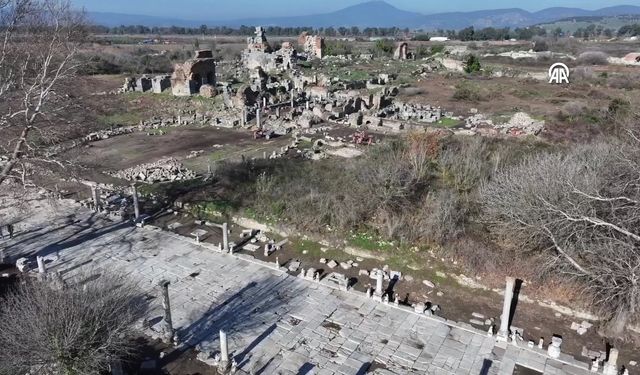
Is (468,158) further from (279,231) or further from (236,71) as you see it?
(236,71)

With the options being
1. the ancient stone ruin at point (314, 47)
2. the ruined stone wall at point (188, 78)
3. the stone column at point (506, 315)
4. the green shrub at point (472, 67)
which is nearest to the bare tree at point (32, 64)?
the stone column at point (506, 315)

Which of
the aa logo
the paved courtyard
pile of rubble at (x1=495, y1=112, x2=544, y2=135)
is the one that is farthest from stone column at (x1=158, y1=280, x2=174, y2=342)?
the aa logo

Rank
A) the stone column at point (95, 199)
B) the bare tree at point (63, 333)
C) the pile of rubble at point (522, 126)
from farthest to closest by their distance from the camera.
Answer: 1. the pile of rubble at point (522, 126)
2. the stone column at point (95, 199)
3. the bare tree at point (63, 333)

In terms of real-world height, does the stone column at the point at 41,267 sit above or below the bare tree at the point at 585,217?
below

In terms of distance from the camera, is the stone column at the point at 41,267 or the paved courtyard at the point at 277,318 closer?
the paved courtyard at the point at 277,318

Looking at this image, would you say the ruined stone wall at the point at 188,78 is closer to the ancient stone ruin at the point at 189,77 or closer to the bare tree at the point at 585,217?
the ancient stone ruin at the point at 189,77

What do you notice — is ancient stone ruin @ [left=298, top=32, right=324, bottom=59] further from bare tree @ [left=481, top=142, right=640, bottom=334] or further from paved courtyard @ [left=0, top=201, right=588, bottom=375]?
bare tree @ [left=481, top=142, right=640, bottom=334]

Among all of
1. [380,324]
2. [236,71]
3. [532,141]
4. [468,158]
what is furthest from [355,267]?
[236,71]

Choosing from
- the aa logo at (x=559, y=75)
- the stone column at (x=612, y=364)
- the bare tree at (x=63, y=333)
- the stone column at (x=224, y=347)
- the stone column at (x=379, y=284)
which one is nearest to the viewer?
the bare tree at (x=63, y=333)
